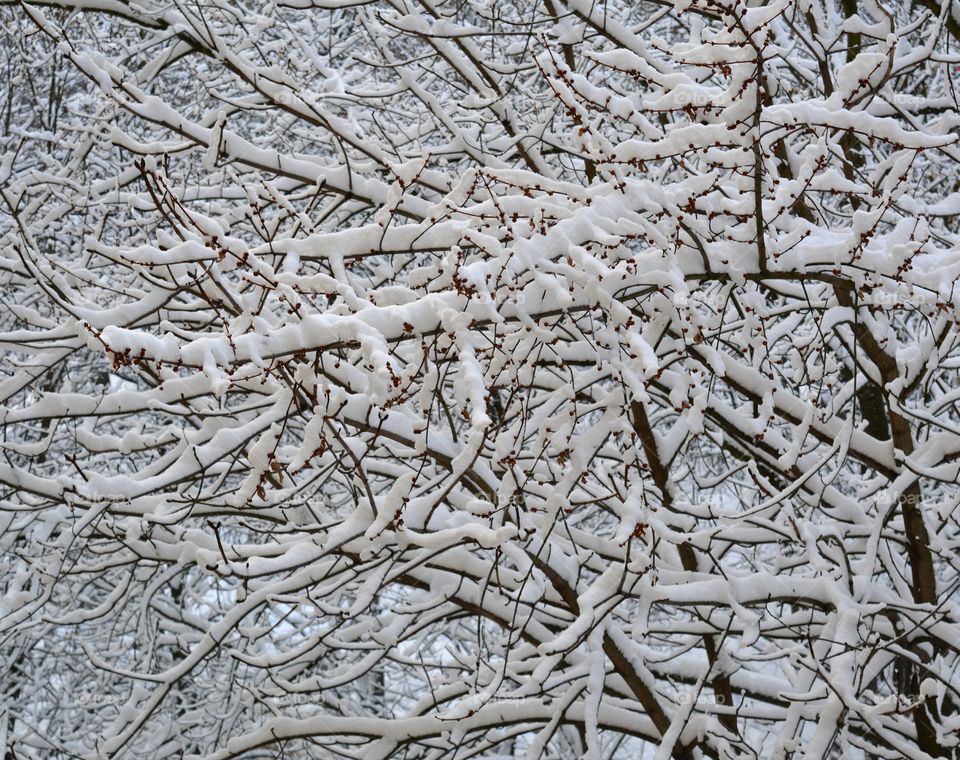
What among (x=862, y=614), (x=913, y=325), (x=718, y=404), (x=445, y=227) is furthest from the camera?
(x=913, y=325)

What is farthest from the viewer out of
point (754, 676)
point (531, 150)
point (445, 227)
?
point (531, 150)

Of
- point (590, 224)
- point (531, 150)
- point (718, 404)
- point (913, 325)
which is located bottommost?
point (590, 224)

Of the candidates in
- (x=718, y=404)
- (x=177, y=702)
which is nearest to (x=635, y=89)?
(x=718, y=404)

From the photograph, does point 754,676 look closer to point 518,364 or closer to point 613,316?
point 518,364

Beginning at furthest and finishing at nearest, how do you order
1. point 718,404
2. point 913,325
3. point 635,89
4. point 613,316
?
1. point 913,325
2. point 635,89
3. point 718,404
4. point 613,316

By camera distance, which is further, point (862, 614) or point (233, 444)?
point (862, 614)

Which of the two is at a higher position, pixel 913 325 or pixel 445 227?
pixel 913 325

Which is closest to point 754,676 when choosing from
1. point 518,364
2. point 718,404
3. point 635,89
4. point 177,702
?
point 718,404

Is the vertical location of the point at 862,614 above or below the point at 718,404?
below

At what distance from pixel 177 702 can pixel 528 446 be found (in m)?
4.70

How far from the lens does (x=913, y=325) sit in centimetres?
797

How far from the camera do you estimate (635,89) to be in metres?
7.16

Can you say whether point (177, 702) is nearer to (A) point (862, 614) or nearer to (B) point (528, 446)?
(B) point (528, 446)

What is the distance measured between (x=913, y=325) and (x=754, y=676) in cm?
432
